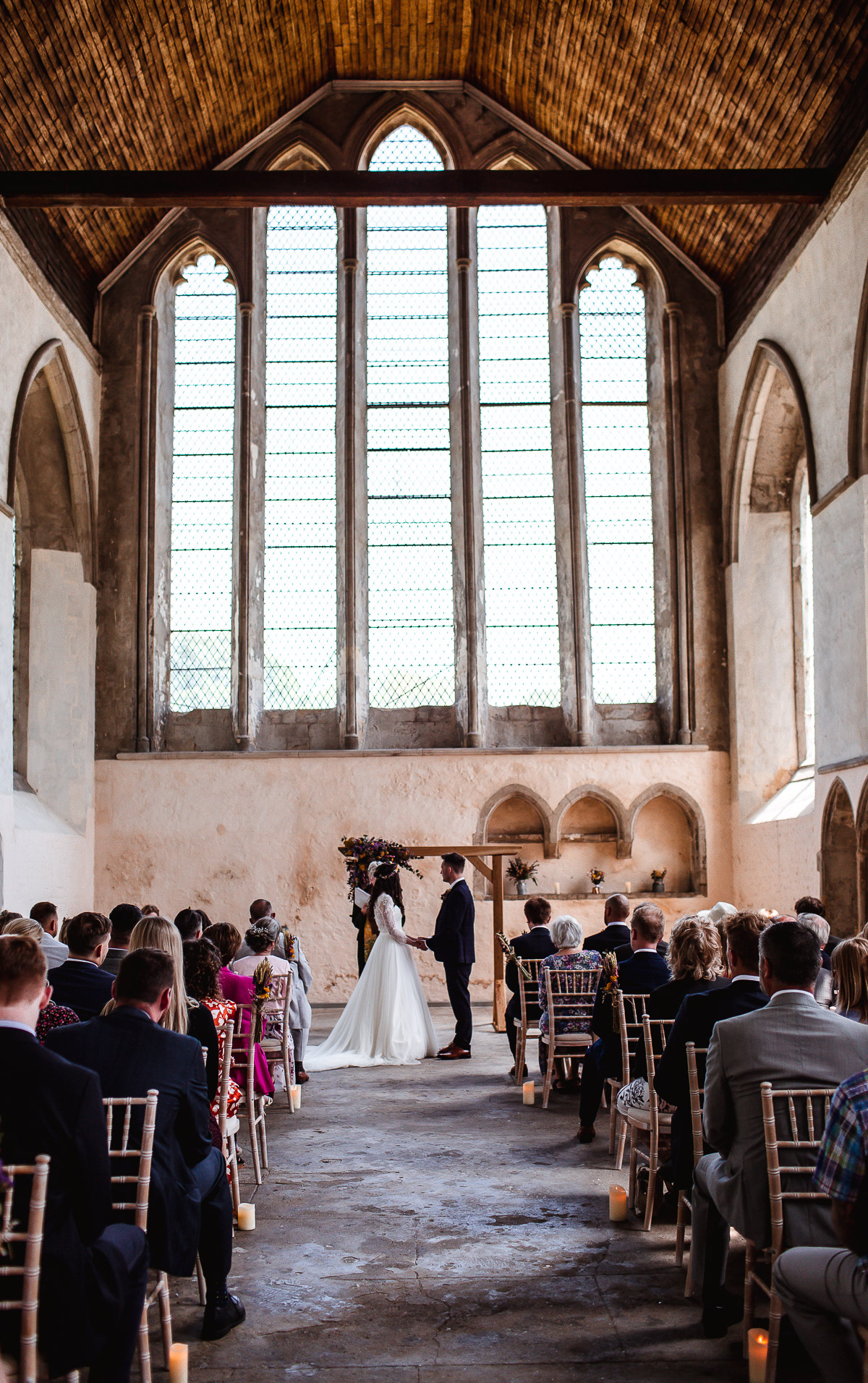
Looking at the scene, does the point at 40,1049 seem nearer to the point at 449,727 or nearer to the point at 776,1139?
the point at 776,1139

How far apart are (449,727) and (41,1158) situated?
36.9 feet

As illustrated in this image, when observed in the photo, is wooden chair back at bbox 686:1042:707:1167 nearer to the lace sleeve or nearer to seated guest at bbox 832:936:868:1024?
seated guest at bbox 832:936:868:1024

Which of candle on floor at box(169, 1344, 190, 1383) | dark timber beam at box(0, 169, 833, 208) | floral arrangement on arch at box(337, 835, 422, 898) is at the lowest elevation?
candle on floor at box(169, 1344, 190, 1383)

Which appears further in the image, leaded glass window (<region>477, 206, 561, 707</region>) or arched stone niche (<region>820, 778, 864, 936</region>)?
leaded glass window (<region>477, 206, 561, 707</region>)

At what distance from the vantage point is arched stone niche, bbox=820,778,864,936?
1010 centimetres

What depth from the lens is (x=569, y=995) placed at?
22.5 feet

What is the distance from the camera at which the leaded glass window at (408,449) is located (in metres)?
13.6

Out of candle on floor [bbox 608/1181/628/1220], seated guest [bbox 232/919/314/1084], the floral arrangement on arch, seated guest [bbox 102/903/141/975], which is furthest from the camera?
the floral arrangement on arch

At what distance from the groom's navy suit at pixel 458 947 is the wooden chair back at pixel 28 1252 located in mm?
6553

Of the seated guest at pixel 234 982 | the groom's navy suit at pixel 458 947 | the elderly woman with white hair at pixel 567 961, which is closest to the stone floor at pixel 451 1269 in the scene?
the elderly woman with white hair at pixel 567 961

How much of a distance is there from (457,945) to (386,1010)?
70cm

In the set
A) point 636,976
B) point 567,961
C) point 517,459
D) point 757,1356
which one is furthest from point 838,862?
point 757,1356

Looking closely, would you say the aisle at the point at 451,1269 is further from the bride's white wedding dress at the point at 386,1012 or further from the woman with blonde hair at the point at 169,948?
the bride's white wedding dress at the point at 386,1012

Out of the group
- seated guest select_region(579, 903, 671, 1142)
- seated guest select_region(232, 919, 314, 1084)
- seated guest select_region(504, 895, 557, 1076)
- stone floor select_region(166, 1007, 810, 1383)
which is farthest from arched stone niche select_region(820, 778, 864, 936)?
seated guest select_region(579, 903, 671, 1142)
